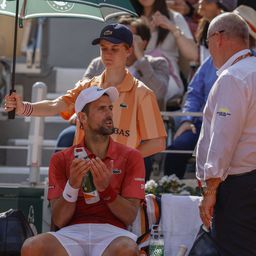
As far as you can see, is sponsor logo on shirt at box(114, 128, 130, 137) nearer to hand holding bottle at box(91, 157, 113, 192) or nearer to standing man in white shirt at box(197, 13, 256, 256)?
hand holding bottle at box(91, 157, 113, 192)

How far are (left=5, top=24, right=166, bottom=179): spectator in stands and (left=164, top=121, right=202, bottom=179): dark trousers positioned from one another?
5.80ft

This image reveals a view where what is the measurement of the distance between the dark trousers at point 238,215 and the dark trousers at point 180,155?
303cm

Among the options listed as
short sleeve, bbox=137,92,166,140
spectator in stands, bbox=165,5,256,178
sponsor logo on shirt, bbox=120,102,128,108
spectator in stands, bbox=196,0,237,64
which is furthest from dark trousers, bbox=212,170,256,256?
spectator in stands, bbox=196,0,237,64

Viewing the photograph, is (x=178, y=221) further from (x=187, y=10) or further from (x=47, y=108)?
(x=187, y=10)

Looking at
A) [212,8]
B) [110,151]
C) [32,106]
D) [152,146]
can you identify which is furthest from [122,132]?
[212,8]

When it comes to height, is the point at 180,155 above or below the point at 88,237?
above

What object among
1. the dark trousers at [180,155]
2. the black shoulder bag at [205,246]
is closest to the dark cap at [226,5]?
the dark trousers at [180,155]

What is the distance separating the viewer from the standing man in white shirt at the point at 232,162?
5973 mm

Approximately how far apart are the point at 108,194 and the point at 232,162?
91 cm

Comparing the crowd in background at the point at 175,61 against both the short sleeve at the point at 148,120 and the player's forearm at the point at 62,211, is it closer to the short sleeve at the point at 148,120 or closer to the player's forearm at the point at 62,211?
the short sleeve at the point at 148,120

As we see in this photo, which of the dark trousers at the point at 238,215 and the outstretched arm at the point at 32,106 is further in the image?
the outstretched arm at the point at 32,106

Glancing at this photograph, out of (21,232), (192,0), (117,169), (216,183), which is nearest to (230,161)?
(216,183)

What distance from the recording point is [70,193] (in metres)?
6.61

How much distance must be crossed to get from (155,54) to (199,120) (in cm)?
131
